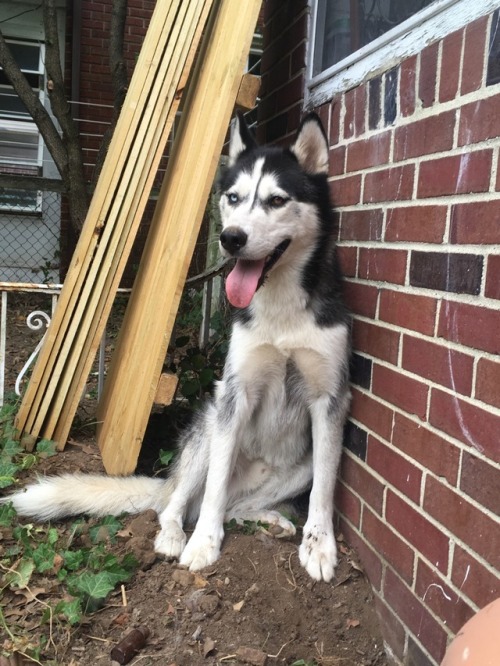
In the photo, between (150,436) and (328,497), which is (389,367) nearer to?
(328,497)

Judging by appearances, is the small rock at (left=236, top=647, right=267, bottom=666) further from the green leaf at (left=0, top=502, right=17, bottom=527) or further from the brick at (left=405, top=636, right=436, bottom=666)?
the green leaf at (left=0, top=502, right=17, bottom=527)

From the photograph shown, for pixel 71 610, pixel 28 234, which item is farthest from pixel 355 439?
pixel 28 234

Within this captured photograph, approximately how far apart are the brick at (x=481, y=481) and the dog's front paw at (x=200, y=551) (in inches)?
48.6

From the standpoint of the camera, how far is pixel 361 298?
2574 millimetres

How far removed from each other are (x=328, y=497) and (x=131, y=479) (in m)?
1.03

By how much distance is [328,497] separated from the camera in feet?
8.53

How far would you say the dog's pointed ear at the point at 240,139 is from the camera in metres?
2.87

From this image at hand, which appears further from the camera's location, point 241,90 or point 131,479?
point 131,479

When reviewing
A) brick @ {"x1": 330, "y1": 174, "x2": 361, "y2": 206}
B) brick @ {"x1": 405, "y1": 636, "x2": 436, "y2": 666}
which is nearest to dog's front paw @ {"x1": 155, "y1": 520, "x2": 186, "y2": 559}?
brick @ {"x1": 405, "y1": 636, "x2": 436, "y2": 666}

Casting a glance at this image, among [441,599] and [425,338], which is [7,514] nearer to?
[441,599]

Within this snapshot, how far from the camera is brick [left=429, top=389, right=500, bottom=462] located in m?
1.58

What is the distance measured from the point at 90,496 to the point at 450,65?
7.75ft

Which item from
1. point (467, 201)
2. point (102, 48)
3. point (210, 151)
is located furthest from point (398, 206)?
point (102, 48)

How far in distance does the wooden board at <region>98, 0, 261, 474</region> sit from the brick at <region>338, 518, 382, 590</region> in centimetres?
110
